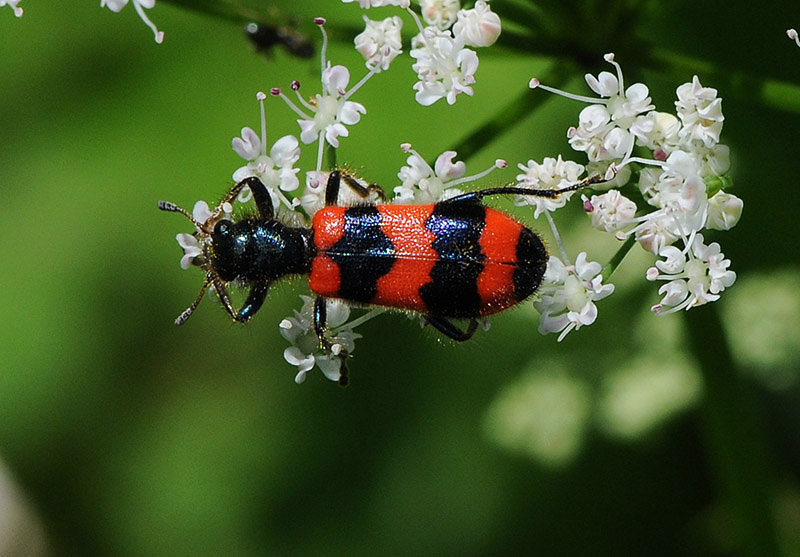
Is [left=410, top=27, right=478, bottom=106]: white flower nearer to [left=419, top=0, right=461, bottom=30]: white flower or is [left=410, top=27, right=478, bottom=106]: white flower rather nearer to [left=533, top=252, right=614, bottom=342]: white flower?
[left=419, top=0, right=461, bottom=30]: white flower

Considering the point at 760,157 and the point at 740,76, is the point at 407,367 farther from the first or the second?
the point at 740,76

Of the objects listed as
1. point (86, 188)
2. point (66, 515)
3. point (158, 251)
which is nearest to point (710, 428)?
point (158, 251)

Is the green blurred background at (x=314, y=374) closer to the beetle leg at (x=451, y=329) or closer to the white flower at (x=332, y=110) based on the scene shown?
the beetle leg at (x=451, y=329)

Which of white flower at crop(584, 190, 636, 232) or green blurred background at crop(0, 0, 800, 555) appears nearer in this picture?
white flower at crop(584, 190, 636, 232)

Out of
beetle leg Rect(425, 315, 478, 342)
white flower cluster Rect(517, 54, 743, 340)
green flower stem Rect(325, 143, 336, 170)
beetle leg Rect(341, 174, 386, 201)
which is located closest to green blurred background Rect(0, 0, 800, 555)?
beetle leg Rect(425, 315, 478, 342)

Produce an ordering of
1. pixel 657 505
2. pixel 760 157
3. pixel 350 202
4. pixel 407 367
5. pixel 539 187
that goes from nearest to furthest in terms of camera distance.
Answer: pixel 539 187, pixel 350 202, pixel 760 157, pixel 657 505, pixel 407 367

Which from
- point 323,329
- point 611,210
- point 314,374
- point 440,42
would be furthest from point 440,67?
point 314,374
